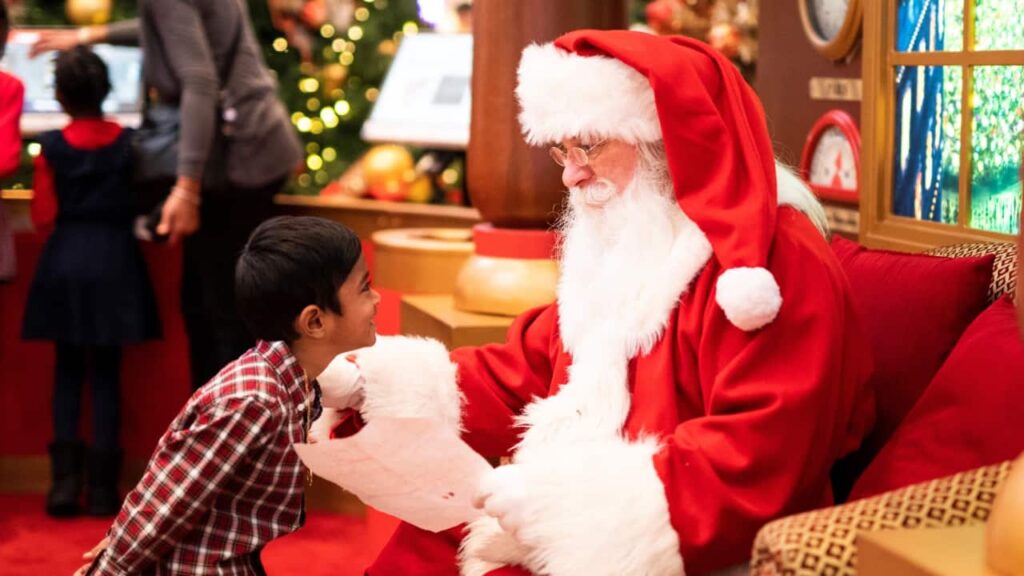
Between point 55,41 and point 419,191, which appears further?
point 419,191

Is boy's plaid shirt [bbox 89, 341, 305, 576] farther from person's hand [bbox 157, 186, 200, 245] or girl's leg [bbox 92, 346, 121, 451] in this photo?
girl's leg [bbox 92, 346, 121, 451]

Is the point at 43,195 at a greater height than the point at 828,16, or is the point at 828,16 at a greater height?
the point at 828,16

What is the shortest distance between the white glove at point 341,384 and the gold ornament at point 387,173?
2382mm

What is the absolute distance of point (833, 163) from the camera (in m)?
3.56

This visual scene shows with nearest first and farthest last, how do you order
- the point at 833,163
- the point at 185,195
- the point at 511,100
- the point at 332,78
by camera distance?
the point at 511,100 → the point at 833,163 → the point at 185,195 → the point at 332,78

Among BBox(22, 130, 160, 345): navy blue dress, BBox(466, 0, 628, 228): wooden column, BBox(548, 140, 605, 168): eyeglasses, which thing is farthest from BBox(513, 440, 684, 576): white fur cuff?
BBox(22, 130, 160, 345): navy blue dress

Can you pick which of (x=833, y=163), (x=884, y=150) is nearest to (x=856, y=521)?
(x=884, y=150)

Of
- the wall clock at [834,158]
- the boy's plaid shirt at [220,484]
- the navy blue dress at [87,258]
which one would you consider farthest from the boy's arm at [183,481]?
the navy blue dress at [87,258]

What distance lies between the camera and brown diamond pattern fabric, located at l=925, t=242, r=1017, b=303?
2004 millimetres

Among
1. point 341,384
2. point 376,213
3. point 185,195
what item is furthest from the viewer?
point 376,213

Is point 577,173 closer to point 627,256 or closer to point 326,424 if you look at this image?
point 627,256

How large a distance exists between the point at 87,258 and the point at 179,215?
14.8 inches

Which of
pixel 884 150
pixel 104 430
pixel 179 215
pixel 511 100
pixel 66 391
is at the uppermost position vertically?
pixel 511 100

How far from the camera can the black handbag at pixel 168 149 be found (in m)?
3.77
